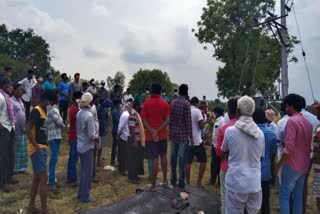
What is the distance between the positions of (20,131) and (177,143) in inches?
149

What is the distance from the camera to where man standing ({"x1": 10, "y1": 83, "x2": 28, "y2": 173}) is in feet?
28.6

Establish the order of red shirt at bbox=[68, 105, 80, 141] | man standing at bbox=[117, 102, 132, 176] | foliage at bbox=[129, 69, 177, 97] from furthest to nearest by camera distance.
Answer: foliage at bbox=[129, 69, 177, 97], man standing at bbox=[117, 102, 132, 176], red shirt at bbox=[68, 105, 80, 141]

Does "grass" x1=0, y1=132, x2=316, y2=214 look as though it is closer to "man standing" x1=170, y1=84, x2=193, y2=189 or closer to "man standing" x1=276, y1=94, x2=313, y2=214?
"man standing" x1=170, y1=84, x2=193, y2=189

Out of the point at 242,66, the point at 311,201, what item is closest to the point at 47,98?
the point at 311,201

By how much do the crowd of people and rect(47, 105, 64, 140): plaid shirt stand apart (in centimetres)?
2

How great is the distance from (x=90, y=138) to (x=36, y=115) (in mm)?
1338

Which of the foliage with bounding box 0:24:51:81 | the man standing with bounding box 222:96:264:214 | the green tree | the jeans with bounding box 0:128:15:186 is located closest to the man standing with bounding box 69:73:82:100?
the jeans with bounding box 0:128:15:186

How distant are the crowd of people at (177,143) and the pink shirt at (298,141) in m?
0.01

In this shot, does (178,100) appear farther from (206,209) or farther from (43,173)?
(43,173)

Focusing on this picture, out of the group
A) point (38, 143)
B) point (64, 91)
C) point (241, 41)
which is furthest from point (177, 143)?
point (241, 41)

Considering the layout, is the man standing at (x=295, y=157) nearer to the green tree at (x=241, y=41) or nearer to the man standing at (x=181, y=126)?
the man standing at (x=181, y=126)

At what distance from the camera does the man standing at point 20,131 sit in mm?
8719

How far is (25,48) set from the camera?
58.4m

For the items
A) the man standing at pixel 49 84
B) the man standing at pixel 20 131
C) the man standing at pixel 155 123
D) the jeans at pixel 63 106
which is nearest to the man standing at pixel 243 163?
the man standing at pixel 155 123
